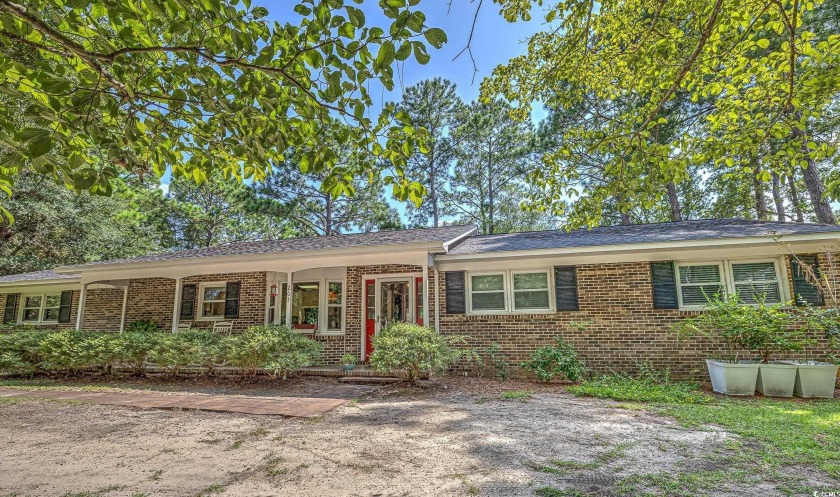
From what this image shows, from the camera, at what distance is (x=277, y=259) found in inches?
391

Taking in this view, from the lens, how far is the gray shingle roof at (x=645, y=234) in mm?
7922

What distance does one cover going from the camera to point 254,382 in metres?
8.54

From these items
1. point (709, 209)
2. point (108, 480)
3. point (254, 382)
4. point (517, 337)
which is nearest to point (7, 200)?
point (254, 382)

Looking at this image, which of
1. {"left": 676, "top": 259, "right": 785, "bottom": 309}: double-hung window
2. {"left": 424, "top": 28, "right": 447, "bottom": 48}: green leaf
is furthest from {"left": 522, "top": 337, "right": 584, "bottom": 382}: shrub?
{"left": 424, "top": 28, "right": 447, "bottom": 48}: green leaf

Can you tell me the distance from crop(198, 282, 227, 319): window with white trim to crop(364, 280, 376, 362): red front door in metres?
4.21

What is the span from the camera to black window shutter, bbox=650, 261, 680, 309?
8.22m

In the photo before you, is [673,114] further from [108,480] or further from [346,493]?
[108,480]

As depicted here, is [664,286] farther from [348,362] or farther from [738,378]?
[348,362]

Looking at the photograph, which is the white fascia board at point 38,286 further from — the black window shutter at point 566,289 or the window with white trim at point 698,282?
the window with white trim at point 698,282

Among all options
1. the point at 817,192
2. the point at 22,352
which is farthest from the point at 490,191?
the point at 22,352

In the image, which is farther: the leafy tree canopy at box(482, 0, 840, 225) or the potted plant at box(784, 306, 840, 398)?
the potted plant at box(784, 306, 840, 398)

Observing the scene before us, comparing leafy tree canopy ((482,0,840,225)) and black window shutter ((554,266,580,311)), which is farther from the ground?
leafy tree canopy ((482,0,840,225))

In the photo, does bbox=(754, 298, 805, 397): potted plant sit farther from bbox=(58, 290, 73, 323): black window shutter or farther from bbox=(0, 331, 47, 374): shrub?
bbox=(58, 290, 73, 323): black window shutter

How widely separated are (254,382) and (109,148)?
7.10 m
